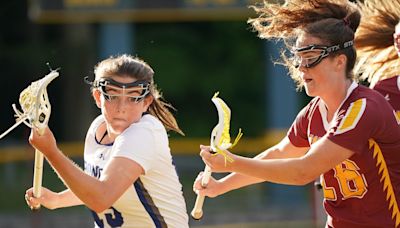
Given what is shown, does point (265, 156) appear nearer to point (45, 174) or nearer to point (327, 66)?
point (327, 66)

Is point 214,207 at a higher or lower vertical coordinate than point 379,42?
lower

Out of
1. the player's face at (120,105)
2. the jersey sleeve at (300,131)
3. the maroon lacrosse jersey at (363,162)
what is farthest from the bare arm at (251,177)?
the player's face at (120,105)

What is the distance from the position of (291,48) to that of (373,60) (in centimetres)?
113

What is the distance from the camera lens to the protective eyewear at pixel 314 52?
17.3 feet

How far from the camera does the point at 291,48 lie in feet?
18.1

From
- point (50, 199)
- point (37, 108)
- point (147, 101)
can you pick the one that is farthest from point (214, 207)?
point (37, 108)

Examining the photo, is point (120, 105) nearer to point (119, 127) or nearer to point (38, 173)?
point (119, 127)

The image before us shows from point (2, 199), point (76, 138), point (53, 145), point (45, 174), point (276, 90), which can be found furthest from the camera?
point (76, 138)

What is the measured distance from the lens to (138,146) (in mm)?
5070

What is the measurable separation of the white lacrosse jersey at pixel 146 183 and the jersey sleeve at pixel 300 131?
771 mm

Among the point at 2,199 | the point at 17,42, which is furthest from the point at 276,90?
the point at 17,42

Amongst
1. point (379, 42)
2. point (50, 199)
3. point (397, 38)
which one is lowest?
point (50, 199)

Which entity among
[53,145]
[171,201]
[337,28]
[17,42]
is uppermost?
[337,28]

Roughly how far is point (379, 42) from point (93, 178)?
2.33 metres
